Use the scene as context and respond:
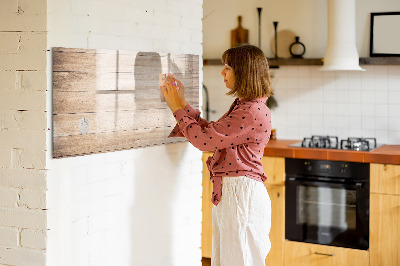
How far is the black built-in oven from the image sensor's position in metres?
4.17

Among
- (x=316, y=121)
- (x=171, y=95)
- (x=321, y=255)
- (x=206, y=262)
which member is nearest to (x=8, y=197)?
(x=171, y=95)

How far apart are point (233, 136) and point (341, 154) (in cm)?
170

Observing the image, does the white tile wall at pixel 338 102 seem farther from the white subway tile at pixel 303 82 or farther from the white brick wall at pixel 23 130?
the white brick wall at pixel 23 130

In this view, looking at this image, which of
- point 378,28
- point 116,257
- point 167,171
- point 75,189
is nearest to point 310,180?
point 378,28

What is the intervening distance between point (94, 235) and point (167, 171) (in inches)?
22.4

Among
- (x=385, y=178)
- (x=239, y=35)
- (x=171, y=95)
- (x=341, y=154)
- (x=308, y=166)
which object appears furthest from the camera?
(x=239, y=35)

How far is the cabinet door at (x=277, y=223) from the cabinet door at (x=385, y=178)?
2.16ft

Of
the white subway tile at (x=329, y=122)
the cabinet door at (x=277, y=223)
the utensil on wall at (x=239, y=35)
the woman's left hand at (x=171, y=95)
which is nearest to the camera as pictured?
the woman's left hand at (x=171, y=95)

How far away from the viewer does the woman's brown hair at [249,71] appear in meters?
2.75

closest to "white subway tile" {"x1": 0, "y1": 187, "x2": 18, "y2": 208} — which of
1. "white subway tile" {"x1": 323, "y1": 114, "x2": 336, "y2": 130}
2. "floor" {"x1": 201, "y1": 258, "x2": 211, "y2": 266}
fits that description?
"floor" {"x1": 201, "y1": 258, "x2": 211, "y2": 266}

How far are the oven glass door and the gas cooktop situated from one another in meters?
0.30

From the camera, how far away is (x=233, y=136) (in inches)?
107

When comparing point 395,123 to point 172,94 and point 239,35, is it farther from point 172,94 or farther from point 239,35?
point 172,94

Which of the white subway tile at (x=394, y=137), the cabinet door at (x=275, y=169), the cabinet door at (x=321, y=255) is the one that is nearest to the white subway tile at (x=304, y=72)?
the white subway tile at (x=394, y=137)
